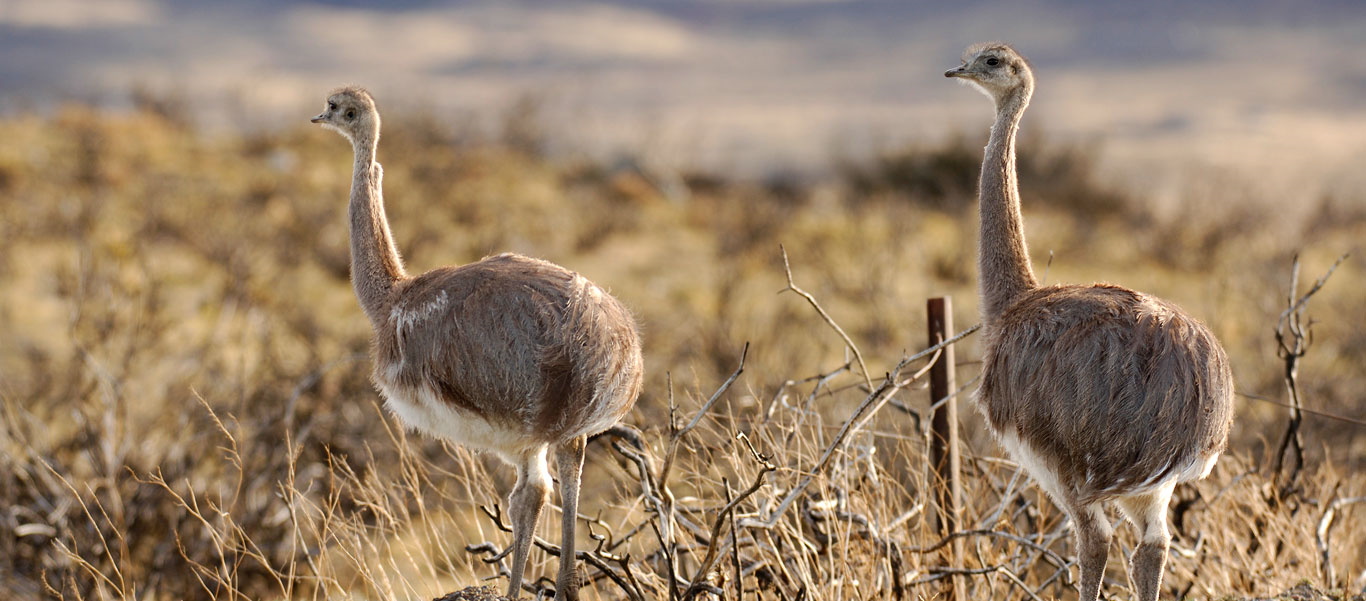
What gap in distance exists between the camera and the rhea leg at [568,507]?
139 inches

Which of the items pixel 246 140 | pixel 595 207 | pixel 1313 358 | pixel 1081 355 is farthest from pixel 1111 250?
pixel 1081 355

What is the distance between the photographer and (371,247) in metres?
3.81

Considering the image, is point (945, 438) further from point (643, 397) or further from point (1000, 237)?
point (643, 397)

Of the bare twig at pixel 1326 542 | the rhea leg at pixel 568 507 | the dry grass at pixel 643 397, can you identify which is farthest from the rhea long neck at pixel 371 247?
the bare twig at pixel 1326 542

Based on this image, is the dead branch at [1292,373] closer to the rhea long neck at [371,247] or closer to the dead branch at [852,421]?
the dead branch at [852,421]

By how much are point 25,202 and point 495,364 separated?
1445cm

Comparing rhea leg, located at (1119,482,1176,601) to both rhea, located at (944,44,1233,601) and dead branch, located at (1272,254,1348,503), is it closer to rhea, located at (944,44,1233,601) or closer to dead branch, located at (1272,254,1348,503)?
rhea, located at (944,44,1233,601)

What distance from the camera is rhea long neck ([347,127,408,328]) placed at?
3771 millimetres

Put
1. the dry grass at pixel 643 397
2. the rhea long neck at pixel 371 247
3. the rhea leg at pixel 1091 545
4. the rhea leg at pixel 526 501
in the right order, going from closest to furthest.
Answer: the rhea leg at pixel 1091 545, the rhea leg at pixel 526 501, the rhea long neck at pixel 371 247, the dry grass at pixel 643 397

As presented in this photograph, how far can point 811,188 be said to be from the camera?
1022 inches

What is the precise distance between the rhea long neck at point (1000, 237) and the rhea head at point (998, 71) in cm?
14

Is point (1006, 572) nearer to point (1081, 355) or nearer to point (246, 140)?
point (1081, 355)

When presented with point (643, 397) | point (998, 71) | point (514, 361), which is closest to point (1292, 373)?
point (998, 71)

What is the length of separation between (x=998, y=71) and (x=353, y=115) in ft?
7.12
